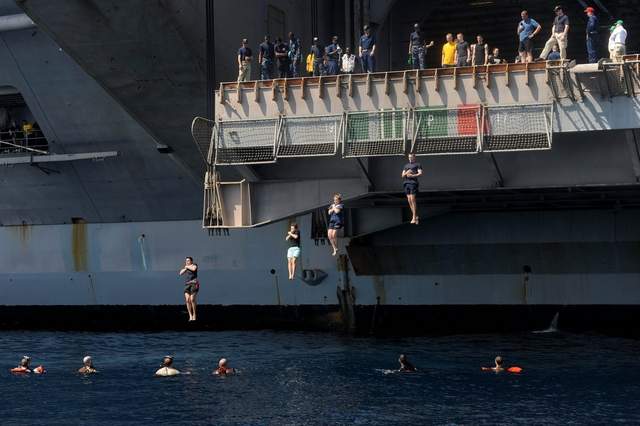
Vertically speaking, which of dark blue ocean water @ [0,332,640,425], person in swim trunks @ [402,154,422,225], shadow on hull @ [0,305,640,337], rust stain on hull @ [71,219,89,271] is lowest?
dark blue ocean water @ [0,332,640,425]

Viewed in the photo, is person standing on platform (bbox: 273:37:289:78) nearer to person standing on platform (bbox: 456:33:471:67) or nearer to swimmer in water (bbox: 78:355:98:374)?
person standing on platform (bbox: 456:33:471:67)

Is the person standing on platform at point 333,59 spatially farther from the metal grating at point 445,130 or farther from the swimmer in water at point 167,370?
the swimmer in water at point 167,370

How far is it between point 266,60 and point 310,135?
3.24m

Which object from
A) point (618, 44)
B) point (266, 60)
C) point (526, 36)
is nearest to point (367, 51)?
point (266, 60)

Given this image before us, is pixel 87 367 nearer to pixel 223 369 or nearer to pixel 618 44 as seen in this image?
pixel 223 369

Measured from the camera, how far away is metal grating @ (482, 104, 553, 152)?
1142 inches

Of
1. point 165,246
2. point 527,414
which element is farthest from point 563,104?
point 165,246

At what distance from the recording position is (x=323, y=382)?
30.2 m

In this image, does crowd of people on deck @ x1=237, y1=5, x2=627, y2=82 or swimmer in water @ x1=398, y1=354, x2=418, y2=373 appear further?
swimmer in water @ x1=398, y1=354, x2=418, y2=373

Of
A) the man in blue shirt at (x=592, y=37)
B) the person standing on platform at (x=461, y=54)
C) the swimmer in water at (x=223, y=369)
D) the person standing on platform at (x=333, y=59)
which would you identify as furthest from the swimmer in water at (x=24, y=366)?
the man in blue shirt at (x=592, y=37)

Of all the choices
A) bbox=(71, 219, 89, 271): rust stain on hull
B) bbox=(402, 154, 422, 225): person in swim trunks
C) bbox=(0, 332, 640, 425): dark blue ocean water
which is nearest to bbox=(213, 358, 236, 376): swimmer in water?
bbox=(0, 332, 640, 425): dark blue ocean water

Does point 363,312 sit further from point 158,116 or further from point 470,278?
point 158,116

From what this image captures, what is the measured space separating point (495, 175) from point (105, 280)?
16574 millimetres

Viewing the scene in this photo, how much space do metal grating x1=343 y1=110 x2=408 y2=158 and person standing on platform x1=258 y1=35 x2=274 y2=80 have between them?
140 inches
